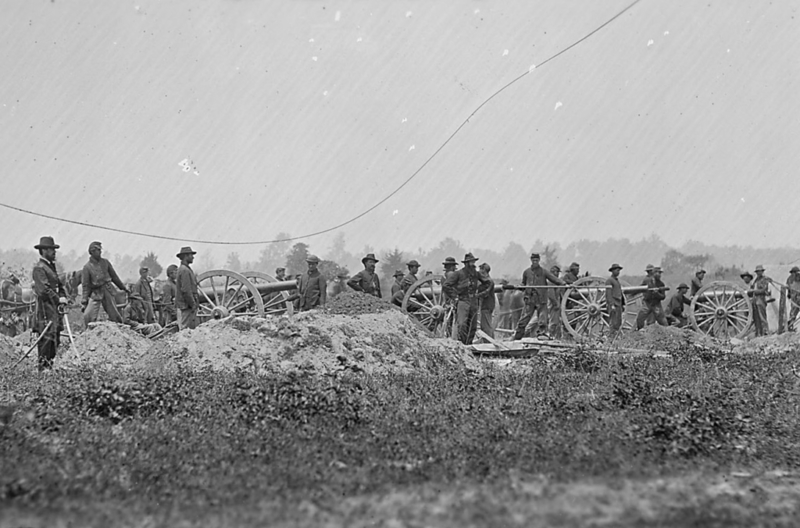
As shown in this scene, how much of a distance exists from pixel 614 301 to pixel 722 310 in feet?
8.86

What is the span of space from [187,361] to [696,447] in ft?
18.8

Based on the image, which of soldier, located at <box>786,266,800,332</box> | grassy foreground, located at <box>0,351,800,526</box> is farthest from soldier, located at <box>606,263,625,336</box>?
grassy foreground, located at <box>0,351,800,526</box>

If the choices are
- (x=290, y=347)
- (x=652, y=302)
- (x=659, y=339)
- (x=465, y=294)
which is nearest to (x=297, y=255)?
(x=652, y=302)

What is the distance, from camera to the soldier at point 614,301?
12.9 meters

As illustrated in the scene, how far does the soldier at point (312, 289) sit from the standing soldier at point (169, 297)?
2.56 meters

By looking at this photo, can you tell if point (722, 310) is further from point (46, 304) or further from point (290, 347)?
point (46, 304)

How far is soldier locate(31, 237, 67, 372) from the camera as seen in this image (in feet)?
28.8

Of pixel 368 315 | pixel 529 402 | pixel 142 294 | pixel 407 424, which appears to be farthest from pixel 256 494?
pixel 142 294

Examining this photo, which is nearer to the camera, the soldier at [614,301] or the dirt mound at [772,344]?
the dirt mound at [772,344]

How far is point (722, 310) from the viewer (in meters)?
13.8

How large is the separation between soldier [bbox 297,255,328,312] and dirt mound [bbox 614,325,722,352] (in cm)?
535

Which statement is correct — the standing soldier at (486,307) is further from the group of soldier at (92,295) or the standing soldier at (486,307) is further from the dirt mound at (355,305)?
the group of soldier at (92,295)

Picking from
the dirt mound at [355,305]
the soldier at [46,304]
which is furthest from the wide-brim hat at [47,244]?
the dirt mound at [355,305]

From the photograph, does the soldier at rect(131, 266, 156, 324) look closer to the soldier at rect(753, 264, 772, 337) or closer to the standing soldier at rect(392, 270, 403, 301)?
the standing soldier at rect(392, 270, 403, 301)
